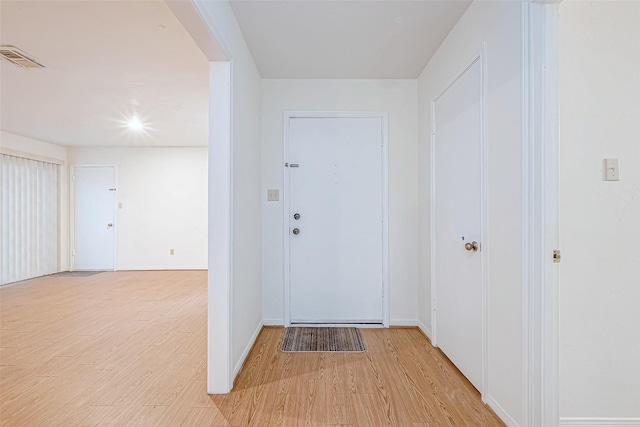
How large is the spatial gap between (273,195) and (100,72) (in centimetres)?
196

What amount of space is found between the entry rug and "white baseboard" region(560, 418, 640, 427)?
1353 mm

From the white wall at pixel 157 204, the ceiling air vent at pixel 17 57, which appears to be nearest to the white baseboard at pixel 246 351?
the ceiling air vent at pixel 17 57

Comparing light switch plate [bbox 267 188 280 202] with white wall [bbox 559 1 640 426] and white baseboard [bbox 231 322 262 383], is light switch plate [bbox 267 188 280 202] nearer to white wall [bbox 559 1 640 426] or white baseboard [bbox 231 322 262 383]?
white baseboard [bbox 231 322 262 383]

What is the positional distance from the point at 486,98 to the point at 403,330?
84.2 inches

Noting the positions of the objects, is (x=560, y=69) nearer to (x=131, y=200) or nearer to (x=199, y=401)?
(x=199, y=401)

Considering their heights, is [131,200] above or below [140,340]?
above

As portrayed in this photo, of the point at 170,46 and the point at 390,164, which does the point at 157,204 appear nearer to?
the point at 170,46

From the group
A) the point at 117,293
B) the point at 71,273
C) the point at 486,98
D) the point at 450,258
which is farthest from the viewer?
the point at 71,273

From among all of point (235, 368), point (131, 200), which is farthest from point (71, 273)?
point (235, 368)

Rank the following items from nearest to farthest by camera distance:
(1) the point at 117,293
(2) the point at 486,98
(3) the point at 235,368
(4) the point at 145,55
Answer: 1. (2) the point at 486,98
2. (3) the point at 235,368
3. (4) the point at 145,55
4. (1) the point at 117,293

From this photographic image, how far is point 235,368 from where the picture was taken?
2150mm

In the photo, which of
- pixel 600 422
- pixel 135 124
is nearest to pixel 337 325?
pixel 600 422

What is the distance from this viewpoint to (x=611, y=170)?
1.58 meters

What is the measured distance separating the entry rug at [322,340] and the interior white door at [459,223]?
0.68m
